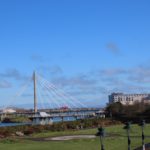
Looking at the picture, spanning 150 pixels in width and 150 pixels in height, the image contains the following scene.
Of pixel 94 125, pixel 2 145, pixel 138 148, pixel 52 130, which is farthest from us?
pixel 94 125

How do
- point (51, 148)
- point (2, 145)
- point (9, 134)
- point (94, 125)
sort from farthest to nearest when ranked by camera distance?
point (94, 125)
point (9, 134)
point (2, 145)
point (51, 148)

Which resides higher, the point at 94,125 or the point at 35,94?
the point at 35,94

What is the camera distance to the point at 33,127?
5812 centimetres

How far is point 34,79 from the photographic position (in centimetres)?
10800

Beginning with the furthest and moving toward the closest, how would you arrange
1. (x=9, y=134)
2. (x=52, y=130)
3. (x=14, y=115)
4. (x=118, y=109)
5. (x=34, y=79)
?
(x=14, y=115)
(x=118, y=109)
(x=34, y=79)
(x=52, y=130)
(x=9, y=134)

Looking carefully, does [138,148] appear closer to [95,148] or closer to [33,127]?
[95,148]

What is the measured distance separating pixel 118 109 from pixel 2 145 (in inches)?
3319

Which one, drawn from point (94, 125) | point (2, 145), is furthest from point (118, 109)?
point (2, 145)

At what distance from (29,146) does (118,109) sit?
280ft

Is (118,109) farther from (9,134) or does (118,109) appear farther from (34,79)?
(9,134)

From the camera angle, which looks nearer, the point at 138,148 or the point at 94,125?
the point at 138,148

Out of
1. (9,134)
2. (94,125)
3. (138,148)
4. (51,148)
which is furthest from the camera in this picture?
(94,125)

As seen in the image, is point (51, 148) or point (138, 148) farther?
point (51, 148)

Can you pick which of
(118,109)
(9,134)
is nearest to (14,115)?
(118,109)
